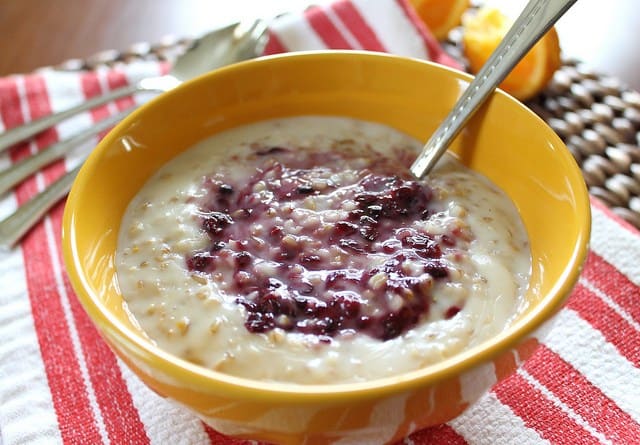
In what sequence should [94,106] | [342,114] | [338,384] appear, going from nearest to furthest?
[338,384] < [342,114] < [94,106]

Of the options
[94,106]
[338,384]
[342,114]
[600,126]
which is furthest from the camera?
[94,106]

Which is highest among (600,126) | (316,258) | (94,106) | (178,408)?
(94,106)

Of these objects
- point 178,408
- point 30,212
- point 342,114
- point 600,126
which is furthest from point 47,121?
point 600,126

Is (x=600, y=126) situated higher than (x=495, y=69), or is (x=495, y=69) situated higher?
(x=495, y=69)

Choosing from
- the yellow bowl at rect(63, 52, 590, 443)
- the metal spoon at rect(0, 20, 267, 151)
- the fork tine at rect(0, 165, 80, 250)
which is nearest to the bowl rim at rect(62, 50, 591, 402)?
the yellow bowl at rect(63, 52, 590, 443)

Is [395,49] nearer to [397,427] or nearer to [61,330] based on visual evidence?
[61,330]

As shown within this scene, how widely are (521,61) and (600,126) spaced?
0.21m

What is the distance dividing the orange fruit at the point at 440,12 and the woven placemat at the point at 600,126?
109mm

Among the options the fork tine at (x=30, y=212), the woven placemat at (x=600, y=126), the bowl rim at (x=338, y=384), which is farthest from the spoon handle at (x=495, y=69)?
the fork tine at (x=30, y=212)

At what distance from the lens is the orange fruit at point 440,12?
1.88 meters

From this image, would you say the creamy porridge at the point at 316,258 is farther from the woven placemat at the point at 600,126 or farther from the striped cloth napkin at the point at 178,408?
the woven placemat at the point at 600,126

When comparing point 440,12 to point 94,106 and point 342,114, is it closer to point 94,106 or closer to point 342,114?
point 342,114

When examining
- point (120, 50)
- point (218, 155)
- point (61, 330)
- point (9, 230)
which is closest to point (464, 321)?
point (218, 155)

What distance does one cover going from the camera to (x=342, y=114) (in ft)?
4.69
